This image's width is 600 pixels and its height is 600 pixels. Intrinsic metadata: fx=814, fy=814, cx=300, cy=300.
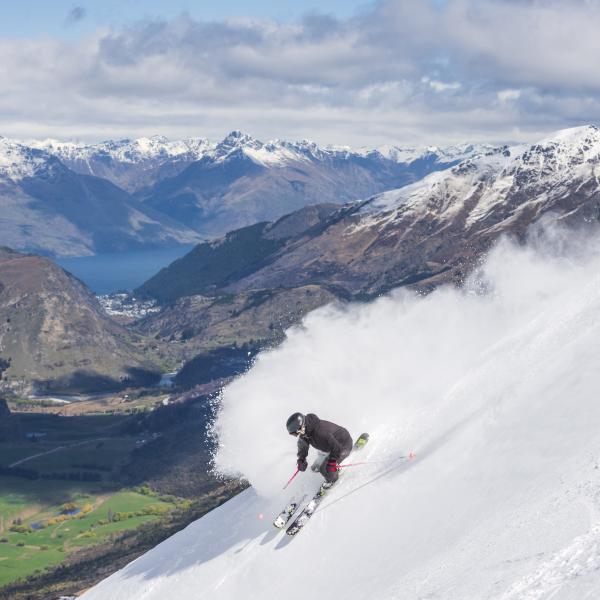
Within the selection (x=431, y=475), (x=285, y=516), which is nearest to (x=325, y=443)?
(x=285, y=516)

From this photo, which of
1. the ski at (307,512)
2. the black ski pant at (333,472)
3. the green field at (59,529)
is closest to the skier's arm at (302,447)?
the black ski pant at (333,472)

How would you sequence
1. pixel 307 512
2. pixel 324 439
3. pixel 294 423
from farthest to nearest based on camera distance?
pixel 324 439
pixel 307 512
pixel 294 423

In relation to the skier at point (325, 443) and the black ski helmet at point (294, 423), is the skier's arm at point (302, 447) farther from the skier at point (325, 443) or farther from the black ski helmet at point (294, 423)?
the black ski helmet at point (294, 423)

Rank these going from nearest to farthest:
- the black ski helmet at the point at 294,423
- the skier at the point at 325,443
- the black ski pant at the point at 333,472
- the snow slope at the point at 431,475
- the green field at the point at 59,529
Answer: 1. the snow slope at the point at 431,475
2. the black ski helmet at the point at 294,423
3. the skier at the point at 325,443
4. the black ski pant at the point at 333,472
5. the green field at the point at 59,529

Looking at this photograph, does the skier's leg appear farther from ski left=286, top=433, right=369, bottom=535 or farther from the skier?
ski left=286, top=433, right=369, bottom=535

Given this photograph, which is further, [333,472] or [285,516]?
[333,472]

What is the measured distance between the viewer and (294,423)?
866 inches

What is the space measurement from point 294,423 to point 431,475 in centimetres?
388

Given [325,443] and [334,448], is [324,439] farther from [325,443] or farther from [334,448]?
[334,448]

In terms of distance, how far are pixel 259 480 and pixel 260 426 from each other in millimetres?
3872

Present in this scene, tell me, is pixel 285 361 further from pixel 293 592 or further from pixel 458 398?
pixel 293 592

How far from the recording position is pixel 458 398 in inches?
1003

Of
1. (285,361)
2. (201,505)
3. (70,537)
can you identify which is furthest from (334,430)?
(70,537)

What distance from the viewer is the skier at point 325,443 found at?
22750 millimetres
